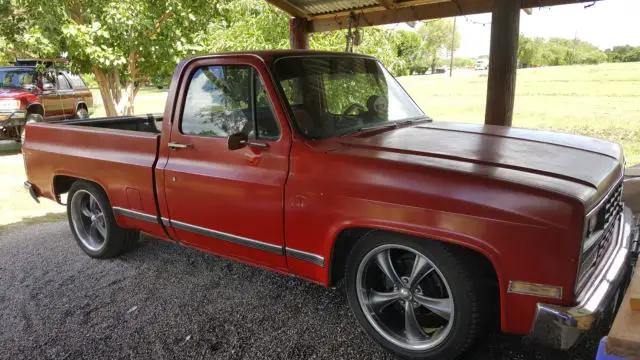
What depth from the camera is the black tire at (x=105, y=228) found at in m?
4.34

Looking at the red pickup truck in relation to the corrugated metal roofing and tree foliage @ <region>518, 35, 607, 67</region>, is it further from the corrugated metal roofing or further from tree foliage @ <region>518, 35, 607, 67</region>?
tree foliage @ <region>518, 35, 607, 67</region>

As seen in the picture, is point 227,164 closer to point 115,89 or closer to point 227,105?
point 227,105

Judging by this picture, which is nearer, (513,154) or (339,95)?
(513,154)

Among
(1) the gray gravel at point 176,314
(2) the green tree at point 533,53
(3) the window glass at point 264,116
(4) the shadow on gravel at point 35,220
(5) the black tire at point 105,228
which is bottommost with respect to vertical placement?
(4) the shadow on gravel at point 35,220

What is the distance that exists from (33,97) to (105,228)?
9257 millimetres

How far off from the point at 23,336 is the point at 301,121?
2433mm

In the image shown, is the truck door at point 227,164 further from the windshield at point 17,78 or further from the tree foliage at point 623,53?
the tree foliage at point 623,53

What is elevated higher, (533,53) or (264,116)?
(533,53)

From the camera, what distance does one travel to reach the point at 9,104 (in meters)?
11.3

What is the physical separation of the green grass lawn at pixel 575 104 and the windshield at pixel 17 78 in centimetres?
1137

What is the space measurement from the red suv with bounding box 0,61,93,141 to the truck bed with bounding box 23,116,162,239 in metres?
6.69

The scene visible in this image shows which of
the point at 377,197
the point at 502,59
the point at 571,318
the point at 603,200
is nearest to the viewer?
the point at 571,318

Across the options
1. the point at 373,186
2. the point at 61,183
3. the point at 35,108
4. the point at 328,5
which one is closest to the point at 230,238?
the point at 373,186

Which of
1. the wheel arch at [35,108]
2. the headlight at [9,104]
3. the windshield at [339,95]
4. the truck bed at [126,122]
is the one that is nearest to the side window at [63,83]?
the wheel arch at [35,108]
